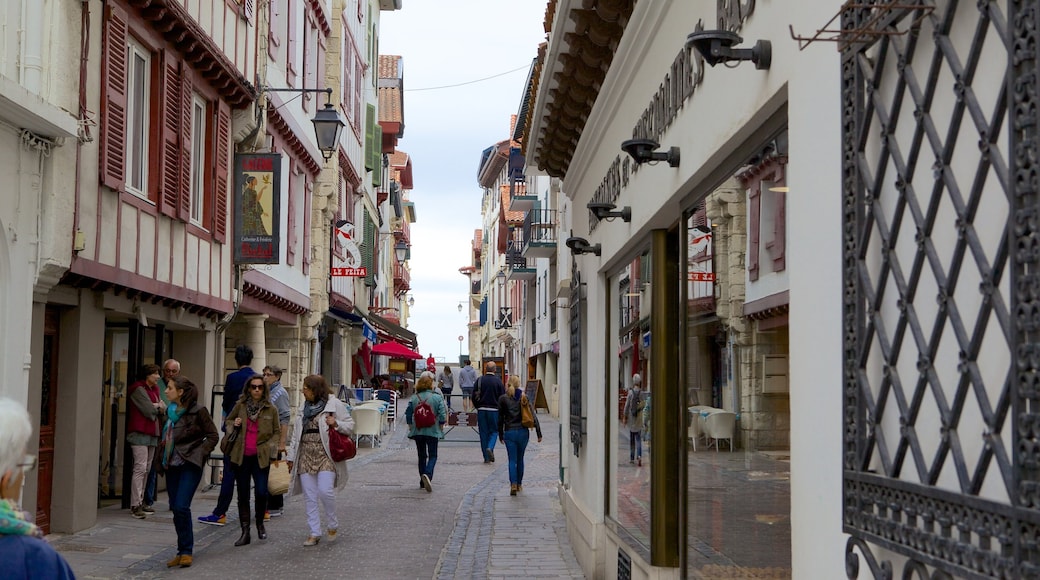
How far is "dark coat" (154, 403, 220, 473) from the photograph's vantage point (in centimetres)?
1039

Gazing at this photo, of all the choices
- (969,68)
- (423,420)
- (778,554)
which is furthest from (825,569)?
(423,420)

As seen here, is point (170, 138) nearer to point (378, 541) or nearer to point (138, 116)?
point (138, 116)

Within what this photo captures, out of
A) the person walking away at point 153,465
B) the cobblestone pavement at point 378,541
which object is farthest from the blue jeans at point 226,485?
the person walking away at point 153,465

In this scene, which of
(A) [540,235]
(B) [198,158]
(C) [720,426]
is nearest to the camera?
(C) [720,426]

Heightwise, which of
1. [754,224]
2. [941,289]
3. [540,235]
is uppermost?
[540,235]

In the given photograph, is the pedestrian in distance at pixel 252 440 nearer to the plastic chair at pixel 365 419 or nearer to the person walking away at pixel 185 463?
the person walking away at pixel 185 463

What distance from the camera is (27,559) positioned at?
2955mm

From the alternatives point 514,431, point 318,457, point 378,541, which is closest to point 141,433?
point 318,457

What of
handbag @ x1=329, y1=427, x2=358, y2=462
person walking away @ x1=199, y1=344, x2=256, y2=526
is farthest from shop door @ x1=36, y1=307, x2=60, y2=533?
handbag @ x1=329, y1=427, x2=358, y2=462

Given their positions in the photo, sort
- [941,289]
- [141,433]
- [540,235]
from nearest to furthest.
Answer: [941,289], [141,433], [540,235]

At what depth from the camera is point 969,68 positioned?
9.09 ft

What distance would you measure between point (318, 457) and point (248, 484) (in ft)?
2.35

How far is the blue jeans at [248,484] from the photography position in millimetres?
11844

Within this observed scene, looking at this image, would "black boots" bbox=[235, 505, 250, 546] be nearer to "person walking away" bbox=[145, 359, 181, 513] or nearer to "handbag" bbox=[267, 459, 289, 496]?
"handbag" bbox=[267, 459, 289, 496]
